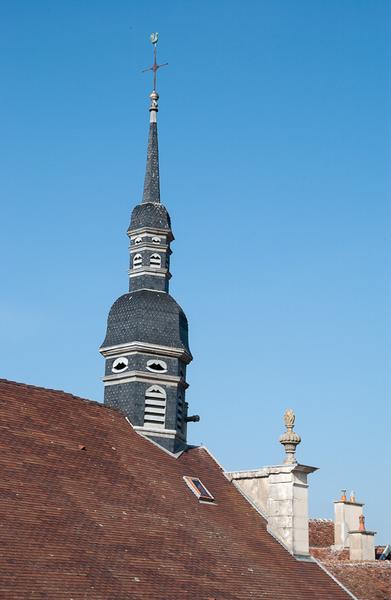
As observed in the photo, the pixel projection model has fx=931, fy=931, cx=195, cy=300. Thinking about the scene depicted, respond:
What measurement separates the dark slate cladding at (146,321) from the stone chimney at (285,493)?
176 inches

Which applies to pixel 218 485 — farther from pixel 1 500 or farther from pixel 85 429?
pixel 1 500

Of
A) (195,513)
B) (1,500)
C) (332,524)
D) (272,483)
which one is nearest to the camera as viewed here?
(1,500)

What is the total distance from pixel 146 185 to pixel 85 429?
1058cm

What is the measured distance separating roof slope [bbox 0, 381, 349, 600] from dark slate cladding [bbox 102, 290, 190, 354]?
2.90 meters

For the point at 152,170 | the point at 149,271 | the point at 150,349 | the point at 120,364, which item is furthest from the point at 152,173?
the point at 120,364

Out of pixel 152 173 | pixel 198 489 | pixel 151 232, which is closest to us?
pixel 198 489

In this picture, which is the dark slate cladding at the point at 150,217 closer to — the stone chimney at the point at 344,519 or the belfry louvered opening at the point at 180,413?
the belfry louvered opening at the point at 180,413

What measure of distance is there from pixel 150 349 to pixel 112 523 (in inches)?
357

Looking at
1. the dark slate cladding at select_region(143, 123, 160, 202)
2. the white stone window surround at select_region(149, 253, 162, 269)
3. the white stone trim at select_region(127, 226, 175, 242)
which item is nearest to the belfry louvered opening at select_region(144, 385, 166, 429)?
the white stone window surround at select_region(149, 253, 162, 269)

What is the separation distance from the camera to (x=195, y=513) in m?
25.0

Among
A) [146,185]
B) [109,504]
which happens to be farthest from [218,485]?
[146,185]

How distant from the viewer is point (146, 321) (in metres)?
29.7

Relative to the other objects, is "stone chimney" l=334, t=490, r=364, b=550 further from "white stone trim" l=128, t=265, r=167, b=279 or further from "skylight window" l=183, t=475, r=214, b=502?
"white stone trim" l=128, t=265, r=167, b=279

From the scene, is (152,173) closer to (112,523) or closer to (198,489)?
(198,489)
